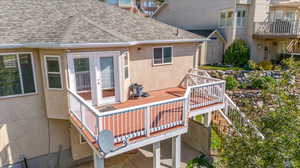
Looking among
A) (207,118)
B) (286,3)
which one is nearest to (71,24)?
(207,118)

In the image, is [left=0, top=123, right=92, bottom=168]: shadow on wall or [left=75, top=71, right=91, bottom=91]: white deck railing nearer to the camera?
[left=0, top=123, right=92, bottom=168]: shadow on wall

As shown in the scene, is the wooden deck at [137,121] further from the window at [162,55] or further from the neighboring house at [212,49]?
the neighboring house at [212,49]

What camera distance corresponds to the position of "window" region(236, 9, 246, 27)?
2080cm

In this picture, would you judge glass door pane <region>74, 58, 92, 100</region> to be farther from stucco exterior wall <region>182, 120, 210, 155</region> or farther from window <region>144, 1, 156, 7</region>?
window <region>144, 1, 156, 7</region>

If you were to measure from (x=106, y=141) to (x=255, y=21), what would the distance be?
814 inches

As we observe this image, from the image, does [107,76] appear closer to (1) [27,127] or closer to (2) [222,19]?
(1) [27,127]

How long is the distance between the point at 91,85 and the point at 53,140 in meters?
2.94

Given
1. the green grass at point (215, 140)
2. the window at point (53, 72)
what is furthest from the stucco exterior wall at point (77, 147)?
the green grass at point (215, 140)

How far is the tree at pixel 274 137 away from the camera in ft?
12.3

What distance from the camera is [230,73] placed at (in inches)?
645

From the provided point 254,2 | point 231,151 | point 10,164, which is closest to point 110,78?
point 10,164

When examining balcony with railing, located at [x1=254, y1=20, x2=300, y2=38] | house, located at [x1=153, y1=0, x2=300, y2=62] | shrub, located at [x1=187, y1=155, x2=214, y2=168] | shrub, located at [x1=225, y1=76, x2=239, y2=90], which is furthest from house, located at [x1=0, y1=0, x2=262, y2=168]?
balcony with railing, located at [x1=254, y1=20, x2=300, y2=38]

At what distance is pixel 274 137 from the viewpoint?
12.6ft

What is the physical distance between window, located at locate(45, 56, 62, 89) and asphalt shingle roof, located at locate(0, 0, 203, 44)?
2.43 ft
